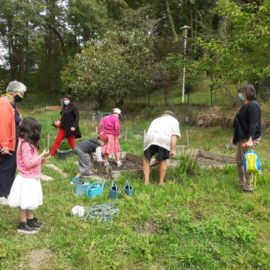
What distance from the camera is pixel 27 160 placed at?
4.28 meters

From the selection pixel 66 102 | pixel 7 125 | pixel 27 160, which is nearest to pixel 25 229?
pixel 27 160

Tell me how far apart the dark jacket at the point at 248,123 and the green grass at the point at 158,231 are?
2.81 feet

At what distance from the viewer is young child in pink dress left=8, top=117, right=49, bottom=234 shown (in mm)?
4258

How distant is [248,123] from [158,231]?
94.3 inches

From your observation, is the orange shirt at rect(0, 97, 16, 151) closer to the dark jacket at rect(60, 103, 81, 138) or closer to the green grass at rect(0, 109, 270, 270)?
the green grass at rect(0, 109, 270, 270)

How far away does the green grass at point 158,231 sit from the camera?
3.80m

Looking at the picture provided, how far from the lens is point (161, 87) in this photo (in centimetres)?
2122

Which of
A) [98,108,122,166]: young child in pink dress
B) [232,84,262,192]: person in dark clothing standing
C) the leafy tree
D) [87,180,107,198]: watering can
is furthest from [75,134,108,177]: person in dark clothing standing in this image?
the leafy tree

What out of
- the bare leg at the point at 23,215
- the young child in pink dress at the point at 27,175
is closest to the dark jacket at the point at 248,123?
the young child in pink dress at the point at 27,175

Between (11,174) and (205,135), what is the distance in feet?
28.2

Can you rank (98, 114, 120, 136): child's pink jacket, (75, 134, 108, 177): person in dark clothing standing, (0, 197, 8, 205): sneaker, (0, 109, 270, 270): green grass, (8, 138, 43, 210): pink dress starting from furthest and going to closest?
(98, 114, 120, 136): child's pink jacket → (75, 134, 108, 177): person in dark clothing standing → (0, 197, 8, 205): sneaker → (8, 138, 43, 210): pink dress → (0, 109, 270, 270): green grass

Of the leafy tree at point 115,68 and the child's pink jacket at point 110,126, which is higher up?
the leafy tree at point 115,68

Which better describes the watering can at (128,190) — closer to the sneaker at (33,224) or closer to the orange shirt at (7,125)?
the sneaker at (33,224)

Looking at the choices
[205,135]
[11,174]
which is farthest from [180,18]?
→ [11,174]
